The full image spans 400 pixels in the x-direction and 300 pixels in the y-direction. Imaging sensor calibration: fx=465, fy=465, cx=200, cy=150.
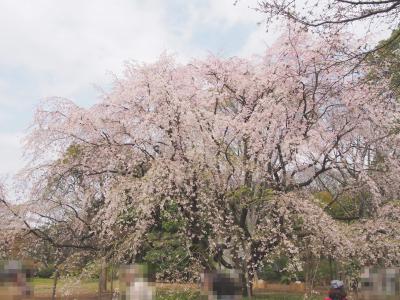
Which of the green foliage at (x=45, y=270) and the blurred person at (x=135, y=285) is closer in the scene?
the blurred person at (x=135, y=285)

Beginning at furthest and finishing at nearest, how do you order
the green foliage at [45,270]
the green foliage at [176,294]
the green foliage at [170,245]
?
the green foliage at [170,245], the green foliage at [176,294], the green foliage at [45,270]

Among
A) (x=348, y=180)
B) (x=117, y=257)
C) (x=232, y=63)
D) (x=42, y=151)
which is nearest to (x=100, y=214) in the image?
(x=117, y=257)

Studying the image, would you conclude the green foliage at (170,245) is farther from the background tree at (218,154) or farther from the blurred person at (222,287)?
the blurred person at (222,287)

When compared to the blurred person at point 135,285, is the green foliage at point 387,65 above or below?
above

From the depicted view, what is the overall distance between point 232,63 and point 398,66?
171 inches

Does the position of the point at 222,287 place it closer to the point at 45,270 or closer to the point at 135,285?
the point at 135,285

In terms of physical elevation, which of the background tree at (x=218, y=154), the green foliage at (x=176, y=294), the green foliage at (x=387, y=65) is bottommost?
the green foliage at (x=176, y=294)

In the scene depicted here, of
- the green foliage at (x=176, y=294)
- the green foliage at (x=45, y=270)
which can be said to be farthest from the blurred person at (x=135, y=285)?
the green foliage at (x=176, y=294)

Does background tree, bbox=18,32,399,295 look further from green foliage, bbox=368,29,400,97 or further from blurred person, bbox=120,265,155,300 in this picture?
blurred person, bbox=120,265,155,300

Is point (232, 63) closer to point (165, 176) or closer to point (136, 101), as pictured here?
point (136, 101)

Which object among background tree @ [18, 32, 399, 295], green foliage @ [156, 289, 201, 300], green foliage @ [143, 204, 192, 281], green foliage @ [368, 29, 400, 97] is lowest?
green foliage @ [156, 289, 201, 300]

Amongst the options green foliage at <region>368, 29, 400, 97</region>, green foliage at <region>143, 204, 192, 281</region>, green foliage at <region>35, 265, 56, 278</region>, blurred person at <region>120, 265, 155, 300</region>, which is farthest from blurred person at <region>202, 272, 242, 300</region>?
green foliage at <region>368, 29, 400, 97</region>

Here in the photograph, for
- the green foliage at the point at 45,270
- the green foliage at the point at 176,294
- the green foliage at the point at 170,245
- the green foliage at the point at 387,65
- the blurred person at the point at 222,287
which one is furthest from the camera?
the green foliage at the point at 170,245

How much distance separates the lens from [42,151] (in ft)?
35.2
